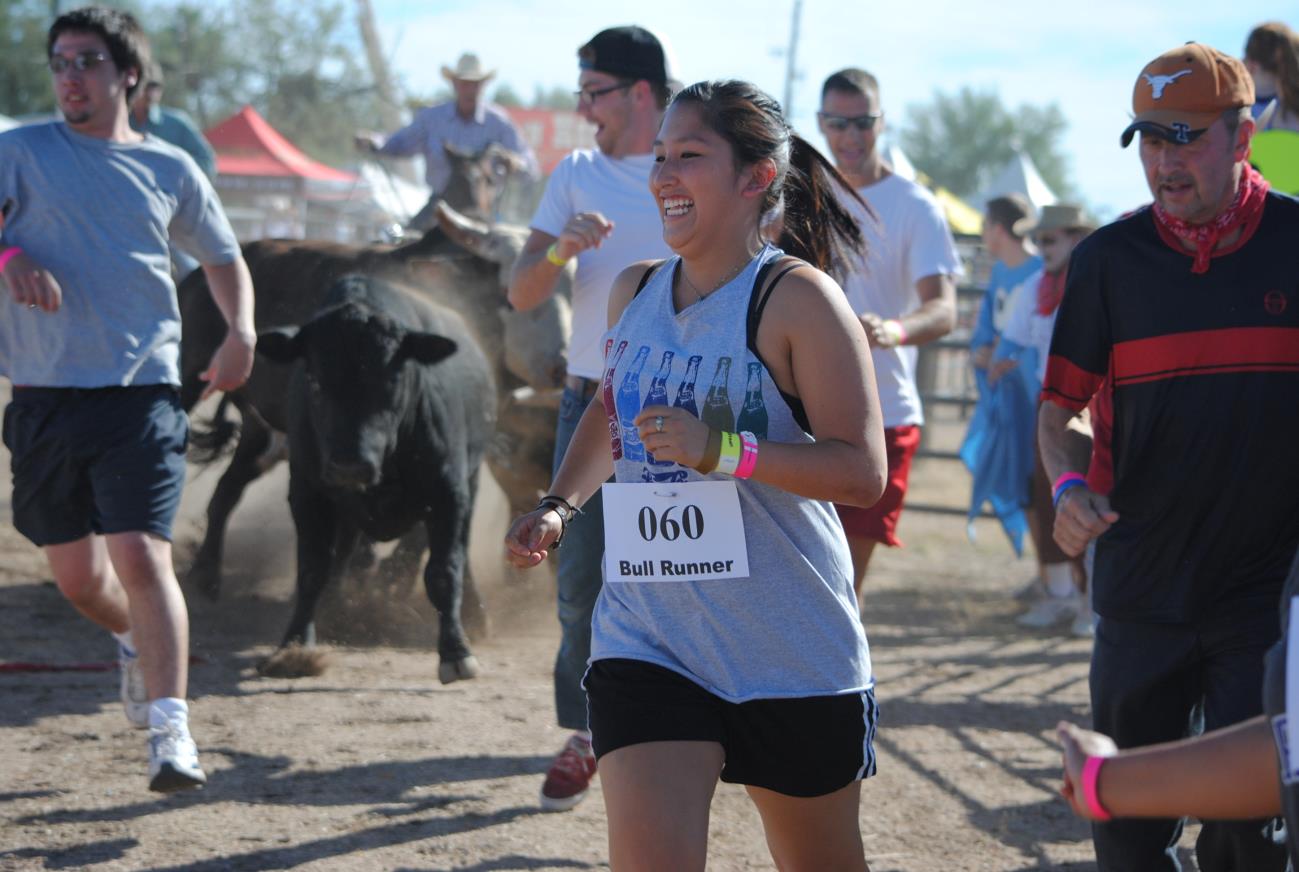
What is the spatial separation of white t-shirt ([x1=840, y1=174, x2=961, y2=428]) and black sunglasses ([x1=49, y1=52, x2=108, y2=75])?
2.58 metres

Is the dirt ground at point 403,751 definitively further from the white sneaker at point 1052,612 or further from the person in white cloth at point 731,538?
the person in white cloth at point 731,538

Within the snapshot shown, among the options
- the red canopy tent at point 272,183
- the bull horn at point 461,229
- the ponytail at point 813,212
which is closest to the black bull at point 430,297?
the bull horn at point 461,229

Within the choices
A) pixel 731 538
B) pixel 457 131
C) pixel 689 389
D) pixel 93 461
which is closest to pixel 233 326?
pixel 93 461

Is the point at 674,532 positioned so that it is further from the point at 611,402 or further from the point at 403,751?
the point at 403,751

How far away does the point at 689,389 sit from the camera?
2961mm

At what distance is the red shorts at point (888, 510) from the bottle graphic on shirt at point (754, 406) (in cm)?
235

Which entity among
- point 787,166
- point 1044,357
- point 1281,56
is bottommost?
point 1044,357

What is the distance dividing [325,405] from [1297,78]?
13.5 ft

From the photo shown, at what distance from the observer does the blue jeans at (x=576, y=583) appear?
188 inches

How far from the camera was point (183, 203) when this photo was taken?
4.86 m

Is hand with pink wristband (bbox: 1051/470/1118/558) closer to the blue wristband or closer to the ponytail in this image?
the blue wristband

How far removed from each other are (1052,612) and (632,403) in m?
6.60

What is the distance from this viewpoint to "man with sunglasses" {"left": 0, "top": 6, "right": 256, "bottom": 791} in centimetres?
455

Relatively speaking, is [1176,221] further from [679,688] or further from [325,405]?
[325,405]
